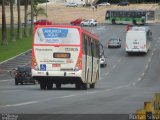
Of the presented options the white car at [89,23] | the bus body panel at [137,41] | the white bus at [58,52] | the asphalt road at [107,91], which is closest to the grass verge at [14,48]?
the asphalt road at [107,91]

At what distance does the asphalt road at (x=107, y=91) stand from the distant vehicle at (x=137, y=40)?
1136 mm

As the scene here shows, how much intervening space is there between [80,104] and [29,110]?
11.2 feet

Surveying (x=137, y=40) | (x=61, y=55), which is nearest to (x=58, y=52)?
(x=61, y=55)

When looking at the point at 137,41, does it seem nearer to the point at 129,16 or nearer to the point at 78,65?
the point at 129,16

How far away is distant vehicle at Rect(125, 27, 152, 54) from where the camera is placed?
85625 mm

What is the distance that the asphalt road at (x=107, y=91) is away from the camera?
2075 cm

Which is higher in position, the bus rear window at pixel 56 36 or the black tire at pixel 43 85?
the bus rear window at pixel 56 36

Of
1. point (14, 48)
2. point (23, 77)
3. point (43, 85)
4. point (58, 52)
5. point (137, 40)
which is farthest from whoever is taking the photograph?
point (137, 40)

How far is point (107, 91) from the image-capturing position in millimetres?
34562

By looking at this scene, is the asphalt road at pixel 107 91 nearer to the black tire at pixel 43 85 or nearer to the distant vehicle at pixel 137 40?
the black tire at pixel 43 85

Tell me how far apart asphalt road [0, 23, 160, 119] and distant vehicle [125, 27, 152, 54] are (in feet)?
3.73

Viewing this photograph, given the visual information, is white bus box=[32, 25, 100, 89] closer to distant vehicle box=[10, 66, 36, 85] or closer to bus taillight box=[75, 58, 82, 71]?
bus taillight box=[75, 58, 82, 71]

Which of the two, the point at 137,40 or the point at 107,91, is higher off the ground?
the point at 107,91

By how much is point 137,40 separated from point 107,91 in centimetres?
5215
